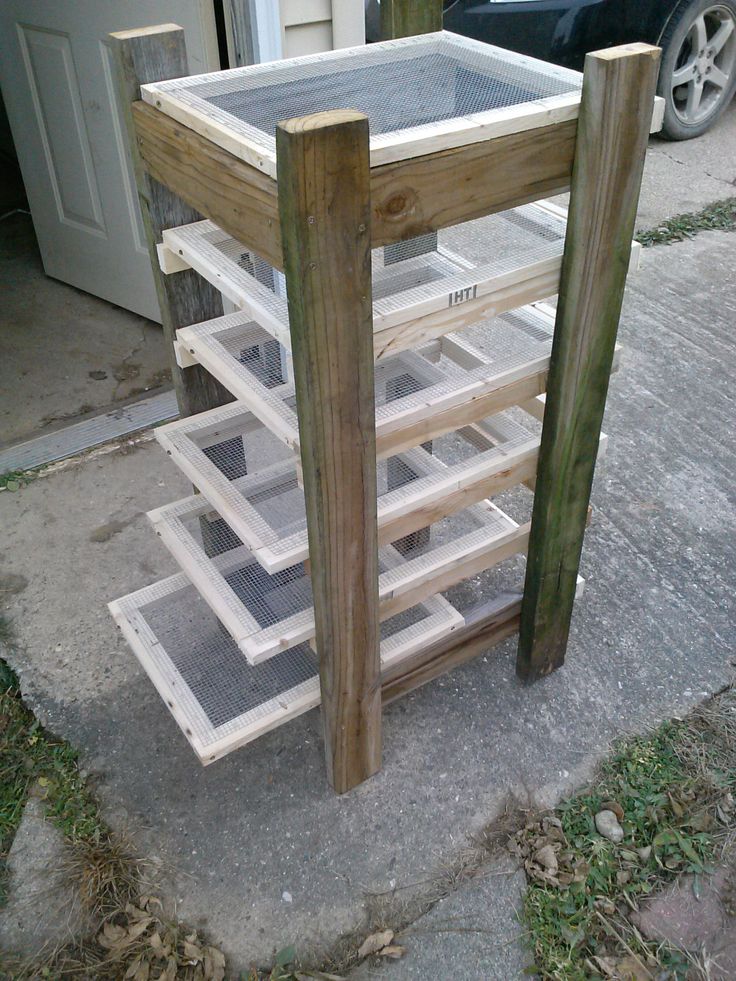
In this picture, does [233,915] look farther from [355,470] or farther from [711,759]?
[711,759]

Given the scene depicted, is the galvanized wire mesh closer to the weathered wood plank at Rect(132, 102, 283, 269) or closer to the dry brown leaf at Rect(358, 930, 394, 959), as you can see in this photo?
the weathered wood plank at Rect(132, 102, 283, 269)

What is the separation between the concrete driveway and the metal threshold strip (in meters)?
0.12

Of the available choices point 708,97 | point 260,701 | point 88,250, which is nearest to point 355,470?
point 260,701

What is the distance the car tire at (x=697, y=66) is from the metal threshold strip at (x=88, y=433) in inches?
138

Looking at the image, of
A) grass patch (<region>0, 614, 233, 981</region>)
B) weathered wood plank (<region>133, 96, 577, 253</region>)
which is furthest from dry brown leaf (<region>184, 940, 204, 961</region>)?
weathered wood plank (<region>133, 96, 577, 253</region>)

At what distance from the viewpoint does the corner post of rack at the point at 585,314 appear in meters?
1.44

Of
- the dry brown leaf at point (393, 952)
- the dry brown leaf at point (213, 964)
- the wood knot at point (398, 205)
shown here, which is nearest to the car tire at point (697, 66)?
the wood knot at point (398, 205)

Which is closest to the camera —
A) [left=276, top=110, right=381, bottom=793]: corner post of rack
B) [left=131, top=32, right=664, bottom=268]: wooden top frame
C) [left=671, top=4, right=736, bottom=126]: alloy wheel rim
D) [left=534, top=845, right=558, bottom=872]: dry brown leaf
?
[left=276, top=110, right=381, bottom=793]: corner post of rack

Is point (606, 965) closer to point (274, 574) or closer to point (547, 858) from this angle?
point (547, 858)

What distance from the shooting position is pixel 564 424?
181 cm

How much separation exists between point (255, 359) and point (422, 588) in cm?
63

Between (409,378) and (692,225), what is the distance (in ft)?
10.4

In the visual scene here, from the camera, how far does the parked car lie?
4.78 metres

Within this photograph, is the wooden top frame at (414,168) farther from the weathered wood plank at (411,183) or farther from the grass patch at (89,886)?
the grass patch at (89,886)
